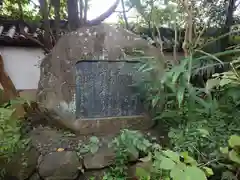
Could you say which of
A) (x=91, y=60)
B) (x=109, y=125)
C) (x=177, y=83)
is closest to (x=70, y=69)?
(x=91, y=60)

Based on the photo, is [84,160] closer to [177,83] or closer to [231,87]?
[177,83]

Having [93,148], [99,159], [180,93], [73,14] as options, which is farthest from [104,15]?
[99,159]

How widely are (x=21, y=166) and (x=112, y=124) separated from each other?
107 cm

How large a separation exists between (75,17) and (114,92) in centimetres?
199

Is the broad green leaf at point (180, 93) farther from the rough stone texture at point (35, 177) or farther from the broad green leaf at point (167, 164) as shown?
the rough stone texture at point (35, 177)

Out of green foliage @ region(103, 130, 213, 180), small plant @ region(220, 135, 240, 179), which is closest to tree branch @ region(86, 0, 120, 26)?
green foliage @ region(103, 130, 213, 180)

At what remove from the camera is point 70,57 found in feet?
9.13

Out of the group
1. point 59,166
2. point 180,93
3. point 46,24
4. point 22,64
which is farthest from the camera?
point 22,64

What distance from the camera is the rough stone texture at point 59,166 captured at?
226 cm

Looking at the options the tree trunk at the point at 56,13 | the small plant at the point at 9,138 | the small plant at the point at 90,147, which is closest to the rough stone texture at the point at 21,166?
the small plant at the point at 9,138

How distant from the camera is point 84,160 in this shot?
7.81 ft

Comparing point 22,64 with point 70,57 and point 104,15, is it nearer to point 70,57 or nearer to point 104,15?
point 104,15

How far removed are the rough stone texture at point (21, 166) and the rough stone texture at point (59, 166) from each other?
3.4 inches

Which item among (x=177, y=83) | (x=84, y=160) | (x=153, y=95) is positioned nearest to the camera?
(x=84, y=160)
